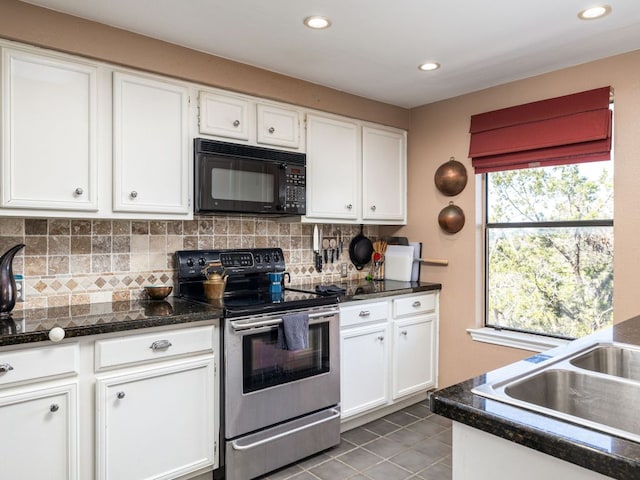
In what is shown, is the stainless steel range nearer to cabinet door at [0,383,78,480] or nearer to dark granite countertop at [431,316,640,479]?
cabinet door at [0,383,78,480]

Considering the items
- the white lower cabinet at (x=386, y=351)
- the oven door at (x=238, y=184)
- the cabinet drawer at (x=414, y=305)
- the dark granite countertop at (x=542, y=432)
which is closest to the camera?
the dark granite countertop at (x=542, y=432)

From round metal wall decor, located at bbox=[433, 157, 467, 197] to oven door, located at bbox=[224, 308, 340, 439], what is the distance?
4.70 ft

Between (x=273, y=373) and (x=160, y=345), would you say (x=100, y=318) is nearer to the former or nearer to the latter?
(x=160, y=345)

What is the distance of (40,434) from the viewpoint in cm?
183

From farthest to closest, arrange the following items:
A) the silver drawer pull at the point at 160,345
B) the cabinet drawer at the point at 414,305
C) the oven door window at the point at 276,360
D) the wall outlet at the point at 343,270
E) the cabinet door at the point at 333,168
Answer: the wall outlet at the point at 343,270 < the cabinet drawer at the point at 414,305 < the cabinet door at the point at 333,168 < the oven door window at the point at 276,360 < the silver drawer pull at the point at 160,345

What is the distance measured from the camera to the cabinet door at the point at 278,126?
114 inches

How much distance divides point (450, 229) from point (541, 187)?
2.30 feet

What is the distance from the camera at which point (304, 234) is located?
3.50 m

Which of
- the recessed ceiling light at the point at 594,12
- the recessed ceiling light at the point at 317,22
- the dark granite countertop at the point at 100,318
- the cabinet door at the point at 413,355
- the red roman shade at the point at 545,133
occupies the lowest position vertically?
the cabinet door at the point at 413,355

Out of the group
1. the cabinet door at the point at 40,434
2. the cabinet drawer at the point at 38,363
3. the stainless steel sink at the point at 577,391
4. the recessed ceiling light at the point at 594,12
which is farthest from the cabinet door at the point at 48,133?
the recessed ceiling light at the point at 594,12

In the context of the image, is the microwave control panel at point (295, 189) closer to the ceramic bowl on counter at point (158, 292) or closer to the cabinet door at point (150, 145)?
the cabinet door at point (150, 145)

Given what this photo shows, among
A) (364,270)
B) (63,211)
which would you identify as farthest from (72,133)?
(364,270)

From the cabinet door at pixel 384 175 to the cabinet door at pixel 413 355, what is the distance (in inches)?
33.9

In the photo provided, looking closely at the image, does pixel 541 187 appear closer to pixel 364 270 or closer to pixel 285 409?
pixel 364 270
